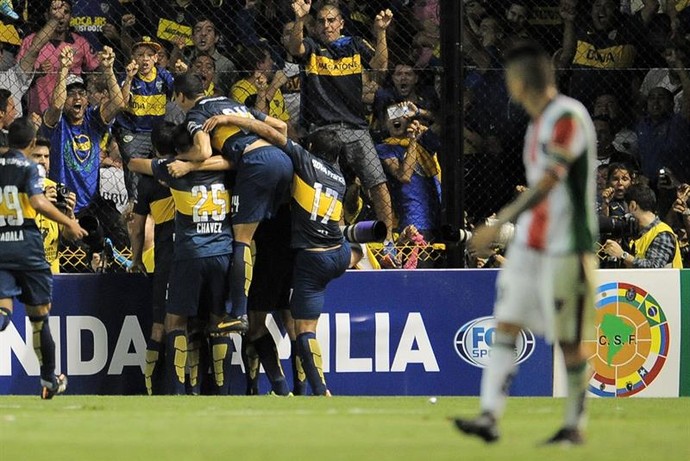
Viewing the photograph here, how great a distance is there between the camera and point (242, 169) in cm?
1090

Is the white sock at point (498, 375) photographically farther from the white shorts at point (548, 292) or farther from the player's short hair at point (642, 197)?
the player's short hair at point (642, 197)

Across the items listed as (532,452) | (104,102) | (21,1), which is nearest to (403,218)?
(104,102)

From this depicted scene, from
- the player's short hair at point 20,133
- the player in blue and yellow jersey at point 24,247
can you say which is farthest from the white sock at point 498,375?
the player's short hair at point 20,133

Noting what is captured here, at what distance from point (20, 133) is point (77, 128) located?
2.98 meters

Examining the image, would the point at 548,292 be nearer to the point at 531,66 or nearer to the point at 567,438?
the point at 567,438

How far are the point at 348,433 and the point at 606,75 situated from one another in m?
7.60

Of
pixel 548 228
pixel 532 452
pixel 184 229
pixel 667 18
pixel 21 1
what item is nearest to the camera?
pixel 532 452

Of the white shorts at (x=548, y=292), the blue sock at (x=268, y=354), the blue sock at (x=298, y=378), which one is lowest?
the blue sock at (x=298, y=378)

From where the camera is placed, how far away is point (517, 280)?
6.04 metres

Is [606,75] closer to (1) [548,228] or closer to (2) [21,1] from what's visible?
(2) [21,1]

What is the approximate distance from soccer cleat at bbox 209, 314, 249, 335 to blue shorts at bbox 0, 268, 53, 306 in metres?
1.57

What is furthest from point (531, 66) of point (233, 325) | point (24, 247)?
point (233, 325)

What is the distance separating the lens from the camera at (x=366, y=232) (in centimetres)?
1101

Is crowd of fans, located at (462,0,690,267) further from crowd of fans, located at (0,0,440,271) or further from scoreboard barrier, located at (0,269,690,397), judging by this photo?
scoreboard barrier, located at (0,269,690,397)
